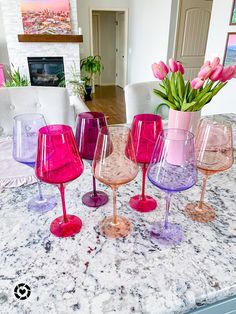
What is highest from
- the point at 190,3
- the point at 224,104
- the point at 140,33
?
the point at 190,3

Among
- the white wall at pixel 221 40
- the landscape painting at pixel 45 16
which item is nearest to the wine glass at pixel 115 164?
the white wall at pixel 221 40

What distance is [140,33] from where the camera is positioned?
5320mm

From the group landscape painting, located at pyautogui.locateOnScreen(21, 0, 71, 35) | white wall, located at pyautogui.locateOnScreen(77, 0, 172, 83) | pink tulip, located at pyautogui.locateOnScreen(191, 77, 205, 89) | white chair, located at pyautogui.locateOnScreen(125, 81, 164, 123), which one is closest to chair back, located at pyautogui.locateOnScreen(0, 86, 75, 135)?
white chair, located at pyautogui.locateOnScreen(125, 81, 164, 123)

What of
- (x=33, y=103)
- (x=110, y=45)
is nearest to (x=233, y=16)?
(x=33, y=103)

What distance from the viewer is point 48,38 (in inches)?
182

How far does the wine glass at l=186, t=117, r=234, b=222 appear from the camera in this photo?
2.25ft

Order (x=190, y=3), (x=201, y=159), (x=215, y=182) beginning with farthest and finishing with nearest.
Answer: (x=190, y=3)
(x=215, y=182)
(x=201, y=159)

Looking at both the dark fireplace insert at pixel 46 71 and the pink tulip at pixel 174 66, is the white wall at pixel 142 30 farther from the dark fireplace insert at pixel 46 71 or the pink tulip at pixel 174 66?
the pink tulip at pixel 174 66

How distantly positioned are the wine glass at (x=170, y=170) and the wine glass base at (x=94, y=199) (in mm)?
177

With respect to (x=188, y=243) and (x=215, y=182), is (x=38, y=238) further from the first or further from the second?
(x=215, y=182)

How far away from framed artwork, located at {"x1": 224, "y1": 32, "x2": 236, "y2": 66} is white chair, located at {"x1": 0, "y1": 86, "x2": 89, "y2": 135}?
2286mm

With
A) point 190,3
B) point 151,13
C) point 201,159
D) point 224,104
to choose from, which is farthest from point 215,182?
point 151,13

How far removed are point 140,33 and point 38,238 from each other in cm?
554

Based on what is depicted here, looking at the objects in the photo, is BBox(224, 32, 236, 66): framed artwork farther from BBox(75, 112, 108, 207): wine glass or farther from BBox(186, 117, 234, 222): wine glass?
BBox(75, 112, 108, 207): wine glass
